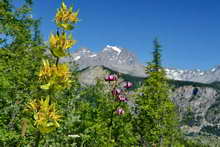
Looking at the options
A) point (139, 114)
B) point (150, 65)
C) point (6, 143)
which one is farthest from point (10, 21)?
point (150, 65)

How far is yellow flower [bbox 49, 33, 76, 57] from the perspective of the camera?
2988 millimetres

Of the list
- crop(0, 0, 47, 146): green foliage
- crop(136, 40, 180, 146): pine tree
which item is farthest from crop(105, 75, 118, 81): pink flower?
crop(136, 40, 180, 146): pine tree

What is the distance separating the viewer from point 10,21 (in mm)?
16328

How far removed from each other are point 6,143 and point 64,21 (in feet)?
38.5

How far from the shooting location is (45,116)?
9.45 feet

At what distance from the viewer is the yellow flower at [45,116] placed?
2.82m

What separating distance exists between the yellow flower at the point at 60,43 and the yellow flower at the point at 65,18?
91 millimetres

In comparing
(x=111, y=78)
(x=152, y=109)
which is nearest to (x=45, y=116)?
(x=111, y=78)

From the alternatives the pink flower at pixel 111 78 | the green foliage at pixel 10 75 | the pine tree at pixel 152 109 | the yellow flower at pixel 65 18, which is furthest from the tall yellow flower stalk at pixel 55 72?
the pine tree at pixel 152 109

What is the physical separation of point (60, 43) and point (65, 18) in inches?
9.0

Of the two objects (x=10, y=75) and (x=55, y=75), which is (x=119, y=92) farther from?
(x=10, y=75)

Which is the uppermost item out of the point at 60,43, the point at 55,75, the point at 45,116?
the point at 60,43

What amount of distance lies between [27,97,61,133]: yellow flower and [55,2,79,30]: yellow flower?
0.68 metres

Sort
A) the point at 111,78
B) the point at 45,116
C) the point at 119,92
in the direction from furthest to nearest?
the point at 119,92 → the point at 111,78 → the point at 45,116
